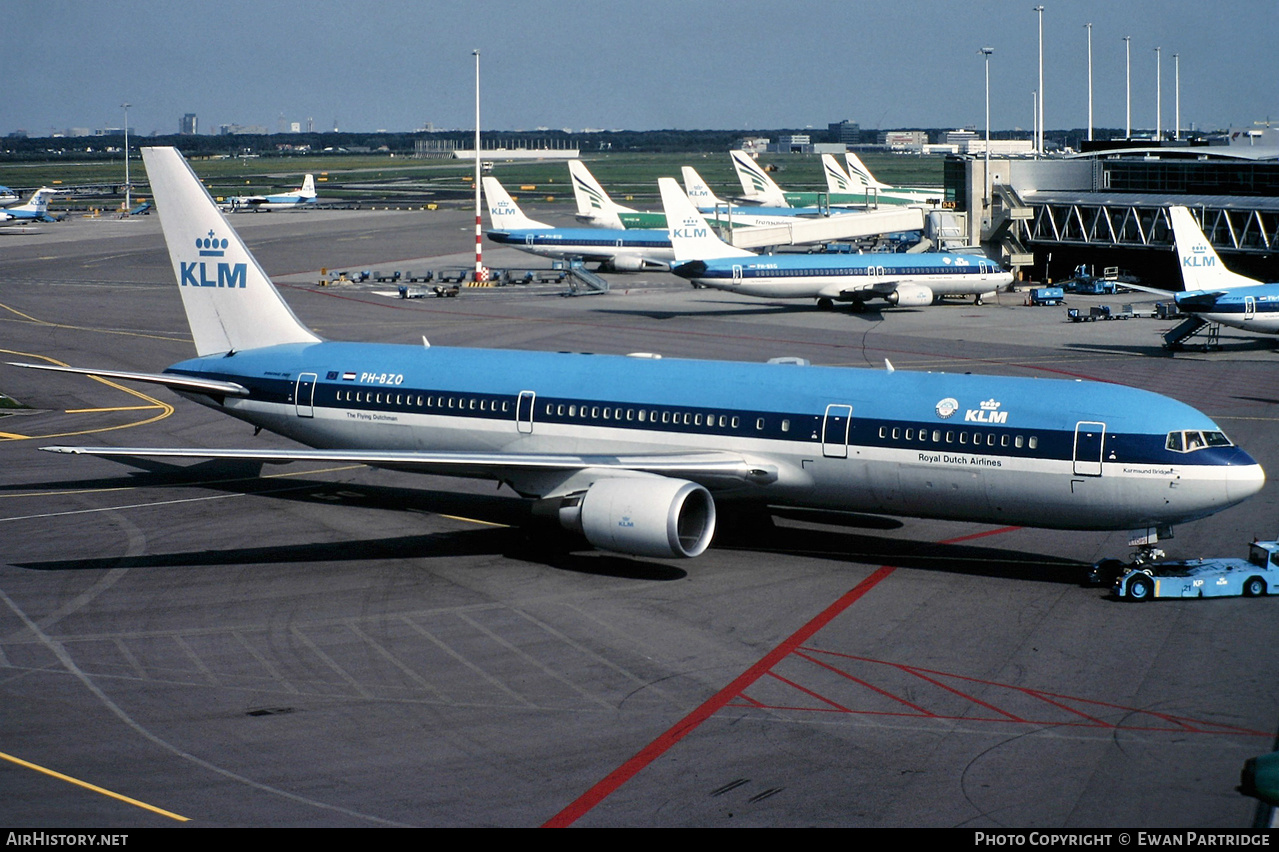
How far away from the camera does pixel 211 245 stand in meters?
38.3

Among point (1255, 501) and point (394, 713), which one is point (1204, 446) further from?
point (394, 713)

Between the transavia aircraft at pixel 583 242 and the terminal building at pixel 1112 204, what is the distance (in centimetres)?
2472

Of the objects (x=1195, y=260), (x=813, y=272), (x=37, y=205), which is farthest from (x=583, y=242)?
(x=37, y=205)

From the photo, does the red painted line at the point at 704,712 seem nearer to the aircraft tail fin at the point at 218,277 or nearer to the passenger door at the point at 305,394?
the passenger door at the point at 305,394

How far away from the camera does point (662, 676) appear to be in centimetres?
2373

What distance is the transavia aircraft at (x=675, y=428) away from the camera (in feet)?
92.4

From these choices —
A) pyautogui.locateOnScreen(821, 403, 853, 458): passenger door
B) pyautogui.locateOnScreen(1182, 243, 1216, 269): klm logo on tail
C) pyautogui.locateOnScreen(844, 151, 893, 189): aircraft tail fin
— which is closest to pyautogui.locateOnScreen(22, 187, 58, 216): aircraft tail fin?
pyautogui.locateOnScreen(844, 151, 893, 189): aircraft tail fin

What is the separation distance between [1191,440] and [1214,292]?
4169cm

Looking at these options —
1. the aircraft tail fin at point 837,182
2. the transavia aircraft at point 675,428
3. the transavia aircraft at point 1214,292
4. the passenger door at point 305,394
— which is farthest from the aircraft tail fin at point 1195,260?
the aircraft tail fin at point 837,182

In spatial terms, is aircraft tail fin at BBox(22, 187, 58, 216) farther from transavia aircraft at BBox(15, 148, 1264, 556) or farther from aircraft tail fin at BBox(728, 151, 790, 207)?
transavia aircraft at BBox(15, 148, 1264, 556)

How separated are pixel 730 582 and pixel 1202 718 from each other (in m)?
11.1
